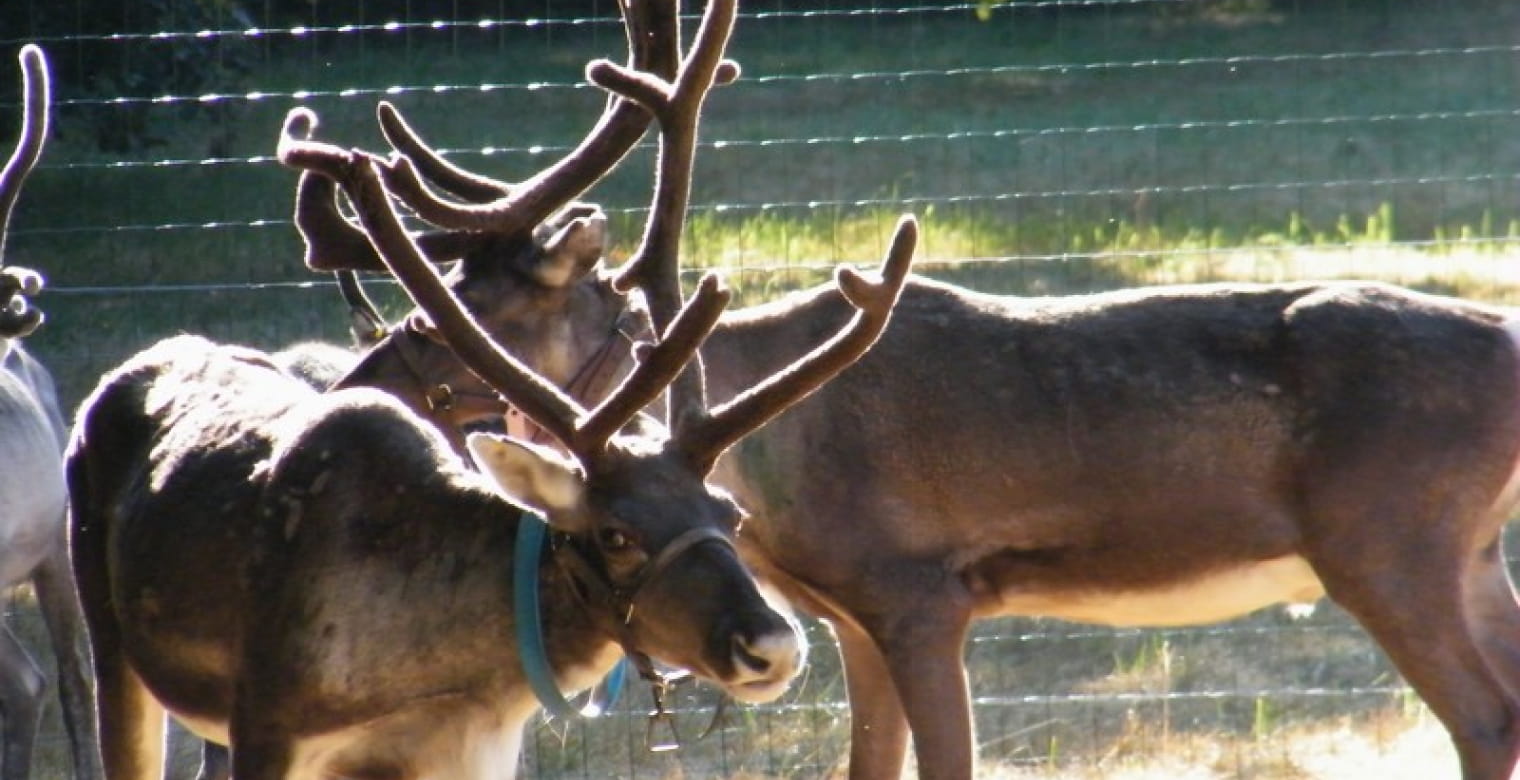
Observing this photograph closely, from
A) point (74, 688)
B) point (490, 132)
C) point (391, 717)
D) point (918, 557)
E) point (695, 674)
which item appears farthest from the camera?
point (490, 132)

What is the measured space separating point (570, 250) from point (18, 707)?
228 centimetres

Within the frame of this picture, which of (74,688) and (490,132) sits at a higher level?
(490,132)

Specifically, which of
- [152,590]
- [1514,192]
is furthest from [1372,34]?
[152,590]

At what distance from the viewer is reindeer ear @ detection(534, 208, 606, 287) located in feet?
16.8

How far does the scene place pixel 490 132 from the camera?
1255 cm

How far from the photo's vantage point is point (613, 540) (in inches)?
143

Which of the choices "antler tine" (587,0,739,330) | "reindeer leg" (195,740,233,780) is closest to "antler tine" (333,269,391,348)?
"reindeer leg" (195,740,233,780)

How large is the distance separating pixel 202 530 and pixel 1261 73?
9.67 metres

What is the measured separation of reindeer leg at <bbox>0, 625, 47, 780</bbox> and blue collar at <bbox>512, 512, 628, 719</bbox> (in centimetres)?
300

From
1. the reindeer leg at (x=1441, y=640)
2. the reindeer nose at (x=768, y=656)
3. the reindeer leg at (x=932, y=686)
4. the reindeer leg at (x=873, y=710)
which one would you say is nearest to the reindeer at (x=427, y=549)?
the reindeer nose at (x=768, y=656)

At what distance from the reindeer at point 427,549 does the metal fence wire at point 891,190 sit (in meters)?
2.32

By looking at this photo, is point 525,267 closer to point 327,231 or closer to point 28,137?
A: point 327,231

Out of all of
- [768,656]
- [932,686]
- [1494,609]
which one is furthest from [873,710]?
[768,656]

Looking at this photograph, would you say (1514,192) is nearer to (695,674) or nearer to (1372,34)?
(1372,34)
